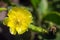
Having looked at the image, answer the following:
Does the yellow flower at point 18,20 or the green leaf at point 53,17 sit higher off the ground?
the yellow flower at point 18,20

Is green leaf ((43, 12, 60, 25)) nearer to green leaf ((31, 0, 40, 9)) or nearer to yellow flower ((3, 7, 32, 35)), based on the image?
green leaf ((31, 0, 40, 9))

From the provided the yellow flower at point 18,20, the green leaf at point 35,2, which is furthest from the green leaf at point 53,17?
the yellow flower at point 18,20

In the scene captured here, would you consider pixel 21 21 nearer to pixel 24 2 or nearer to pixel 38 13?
pixel 38 13

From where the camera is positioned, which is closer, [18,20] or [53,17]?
[18,20]

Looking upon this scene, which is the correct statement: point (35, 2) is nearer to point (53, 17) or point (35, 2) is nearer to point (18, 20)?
point (53, 17)

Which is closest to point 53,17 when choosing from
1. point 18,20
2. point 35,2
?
point 35,2

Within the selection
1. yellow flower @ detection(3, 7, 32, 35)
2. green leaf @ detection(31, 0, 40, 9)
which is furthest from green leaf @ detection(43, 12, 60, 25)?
yellow flower @ detection(3, 7, 32, 35)

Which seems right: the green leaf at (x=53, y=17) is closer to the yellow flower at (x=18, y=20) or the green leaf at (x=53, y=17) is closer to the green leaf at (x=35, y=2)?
the green leaf at (x=35, y=2)

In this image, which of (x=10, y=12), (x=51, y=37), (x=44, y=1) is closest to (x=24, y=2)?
(x=44, y=1)
